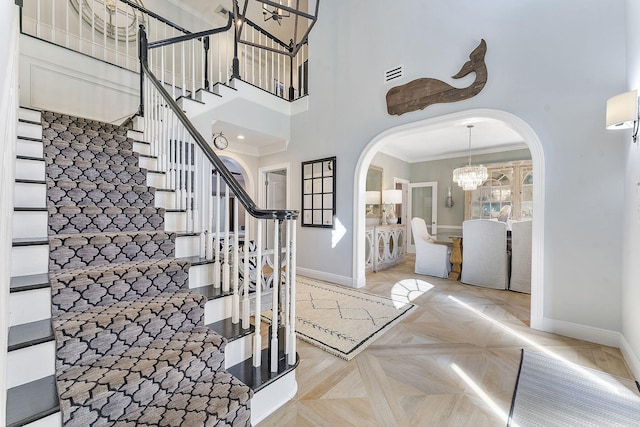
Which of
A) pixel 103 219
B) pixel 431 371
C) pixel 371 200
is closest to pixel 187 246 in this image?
pixel 103 219

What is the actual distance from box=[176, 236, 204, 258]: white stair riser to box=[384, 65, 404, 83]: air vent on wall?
3.21 m

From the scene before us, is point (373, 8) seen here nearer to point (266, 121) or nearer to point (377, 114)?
point (377, 114)

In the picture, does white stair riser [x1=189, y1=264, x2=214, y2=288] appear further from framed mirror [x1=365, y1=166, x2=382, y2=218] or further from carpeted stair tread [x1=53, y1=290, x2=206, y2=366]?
framed mirror [x1=365, y1=166, x2=382, y2=218]

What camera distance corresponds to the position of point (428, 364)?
2.01 meters

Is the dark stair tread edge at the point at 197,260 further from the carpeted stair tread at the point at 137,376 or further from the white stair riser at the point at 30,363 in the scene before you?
the white stair riser at the point at 30,363

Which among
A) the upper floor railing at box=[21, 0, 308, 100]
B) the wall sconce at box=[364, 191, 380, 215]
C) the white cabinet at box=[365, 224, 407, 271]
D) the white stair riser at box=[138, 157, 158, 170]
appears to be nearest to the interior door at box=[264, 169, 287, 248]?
the upper floor railing at box=[21, 0, 308, 100]

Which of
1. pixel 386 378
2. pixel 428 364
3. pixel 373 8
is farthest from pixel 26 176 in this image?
pixel 373 8

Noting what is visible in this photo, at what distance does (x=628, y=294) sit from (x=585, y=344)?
574mm

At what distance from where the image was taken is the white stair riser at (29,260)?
1.38 m

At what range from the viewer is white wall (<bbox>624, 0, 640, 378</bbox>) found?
6.21ft

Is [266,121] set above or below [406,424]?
above

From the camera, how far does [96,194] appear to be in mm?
2055

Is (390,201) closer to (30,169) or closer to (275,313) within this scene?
(275,313)

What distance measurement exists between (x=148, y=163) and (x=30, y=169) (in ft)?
2.78
